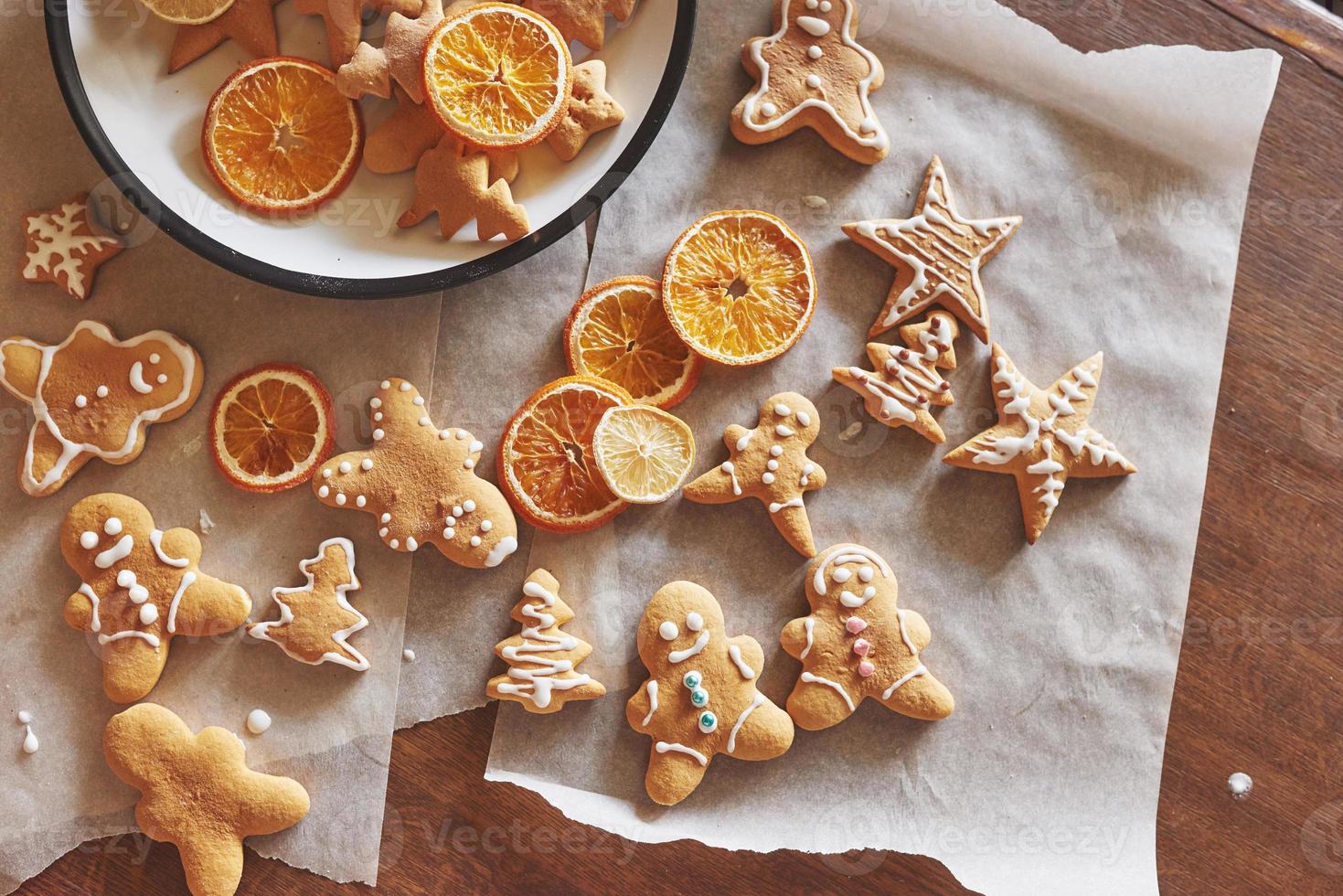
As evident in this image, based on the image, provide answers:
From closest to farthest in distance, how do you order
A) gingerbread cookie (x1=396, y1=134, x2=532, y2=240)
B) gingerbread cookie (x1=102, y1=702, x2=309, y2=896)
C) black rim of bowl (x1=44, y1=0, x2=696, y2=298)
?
1. black rim of bowl (x1=44, y1=0, x2=696, y2=298)
2. gingerbread cookie (x1=396, y1=134, x2=532, y2=240)
3. gingerbread cookie (x1=102, y1=702, x2=309, y2=896)

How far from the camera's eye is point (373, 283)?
2.25 m

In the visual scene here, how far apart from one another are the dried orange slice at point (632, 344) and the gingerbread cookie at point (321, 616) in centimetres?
74

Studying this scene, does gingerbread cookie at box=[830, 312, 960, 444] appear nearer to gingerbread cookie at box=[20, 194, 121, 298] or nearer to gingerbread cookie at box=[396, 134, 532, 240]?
gingerbread cookie at box=[396, 134, 532, 240]

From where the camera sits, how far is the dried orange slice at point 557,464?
7.91 feet

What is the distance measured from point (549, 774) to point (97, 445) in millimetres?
1352

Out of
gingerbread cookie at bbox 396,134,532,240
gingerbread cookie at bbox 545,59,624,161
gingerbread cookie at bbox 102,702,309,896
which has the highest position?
gingerbread cookie at bbox 545,59,624,161

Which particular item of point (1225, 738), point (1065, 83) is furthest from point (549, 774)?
point (1065, 83)

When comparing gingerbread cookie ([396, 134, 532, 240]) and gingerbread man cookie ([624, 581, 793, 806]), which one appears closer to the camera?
gingerbread cookie ([396, 134, 532, 240])

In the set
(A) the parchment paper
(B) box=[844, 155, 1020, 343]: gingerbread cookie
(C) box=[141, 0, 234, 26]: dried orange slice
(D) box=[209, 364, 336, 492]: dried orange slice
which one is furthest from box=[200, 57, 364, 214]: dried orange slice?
(B) box=[844, 155, 1020, 343]: gingerbread cookie

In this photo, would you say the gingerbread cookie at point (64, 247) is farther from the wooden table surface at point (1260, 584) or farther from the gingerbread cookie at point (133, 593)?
the wooden table surface at point (1260, 584)

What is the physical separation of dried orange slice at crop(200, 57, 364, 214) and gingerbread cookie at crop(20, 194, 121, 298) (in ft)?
1.24

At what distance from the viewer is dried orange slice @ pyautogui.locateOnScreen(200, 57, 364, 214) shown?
2.29 meters

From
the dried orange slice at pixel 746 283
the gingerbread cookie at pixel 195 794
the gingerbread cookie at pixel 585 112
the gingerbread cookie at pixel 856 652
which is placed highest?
the gingerbread cookie at pixel 585 112

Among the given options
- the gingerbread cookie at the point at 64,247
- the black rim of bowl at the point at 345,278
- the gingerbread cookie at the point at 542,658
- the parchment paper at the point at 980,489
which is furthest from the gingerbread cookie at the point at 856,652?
the gingerbread cookie at the point at 64,247
